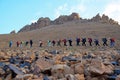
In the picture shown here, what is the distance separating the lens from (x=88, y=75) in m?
Result: 11.2

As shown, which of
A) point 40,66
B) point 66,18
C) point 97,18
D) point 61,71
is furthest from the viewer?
point 66,18

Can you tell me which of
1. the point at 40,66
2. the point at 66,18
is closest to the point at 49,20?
the point at 66,18

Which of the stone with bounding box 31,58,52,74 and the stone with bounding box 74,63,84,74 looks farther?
the stone with bounding box 31,58,52,74

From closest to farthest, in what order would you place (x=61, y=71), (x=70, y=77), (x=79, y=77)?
(x=70, y=77), (x=79, y=77), (x=61, y=71)

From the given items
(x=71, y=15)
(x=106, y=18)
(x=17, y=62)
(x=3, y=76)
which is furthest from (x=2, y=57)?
(x=71, y=15)

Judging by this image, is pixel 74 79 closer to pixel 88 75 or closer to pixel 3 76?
pixel 88 75

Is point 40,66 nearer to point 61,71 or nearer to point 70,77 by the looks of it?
point 61,71

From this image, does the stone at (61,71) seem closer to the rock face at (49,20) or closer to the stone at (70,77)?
the stone at (70,77)

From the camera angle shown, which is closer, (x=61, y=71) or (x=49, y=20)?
(x=61, y=71)

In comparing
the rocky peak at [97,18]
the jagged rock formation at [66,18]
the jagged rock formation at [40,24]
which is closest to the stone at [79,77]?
the rocky peak at [97,18]

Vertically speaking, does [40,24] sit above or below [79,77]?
above

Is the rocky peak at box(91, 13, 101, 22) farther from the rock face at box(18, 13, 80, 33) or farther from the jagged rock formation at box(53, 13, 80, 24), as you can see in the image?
the jagged rock formation at box(53, 13, 80, 24)

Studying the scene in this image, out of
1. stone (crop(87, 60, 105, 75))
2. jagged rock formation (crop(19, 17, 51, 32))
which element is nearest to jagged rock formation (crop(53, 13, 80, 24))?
jagged rock formation (crop(19, 17, 51, 32))

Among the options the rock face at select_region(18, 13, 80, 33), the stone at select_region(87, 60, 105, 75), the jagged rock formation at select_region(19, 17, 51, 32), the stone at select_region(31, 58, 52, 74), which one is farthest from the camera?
the jagged rock formation at select_region(19, 17, 51, 32)
